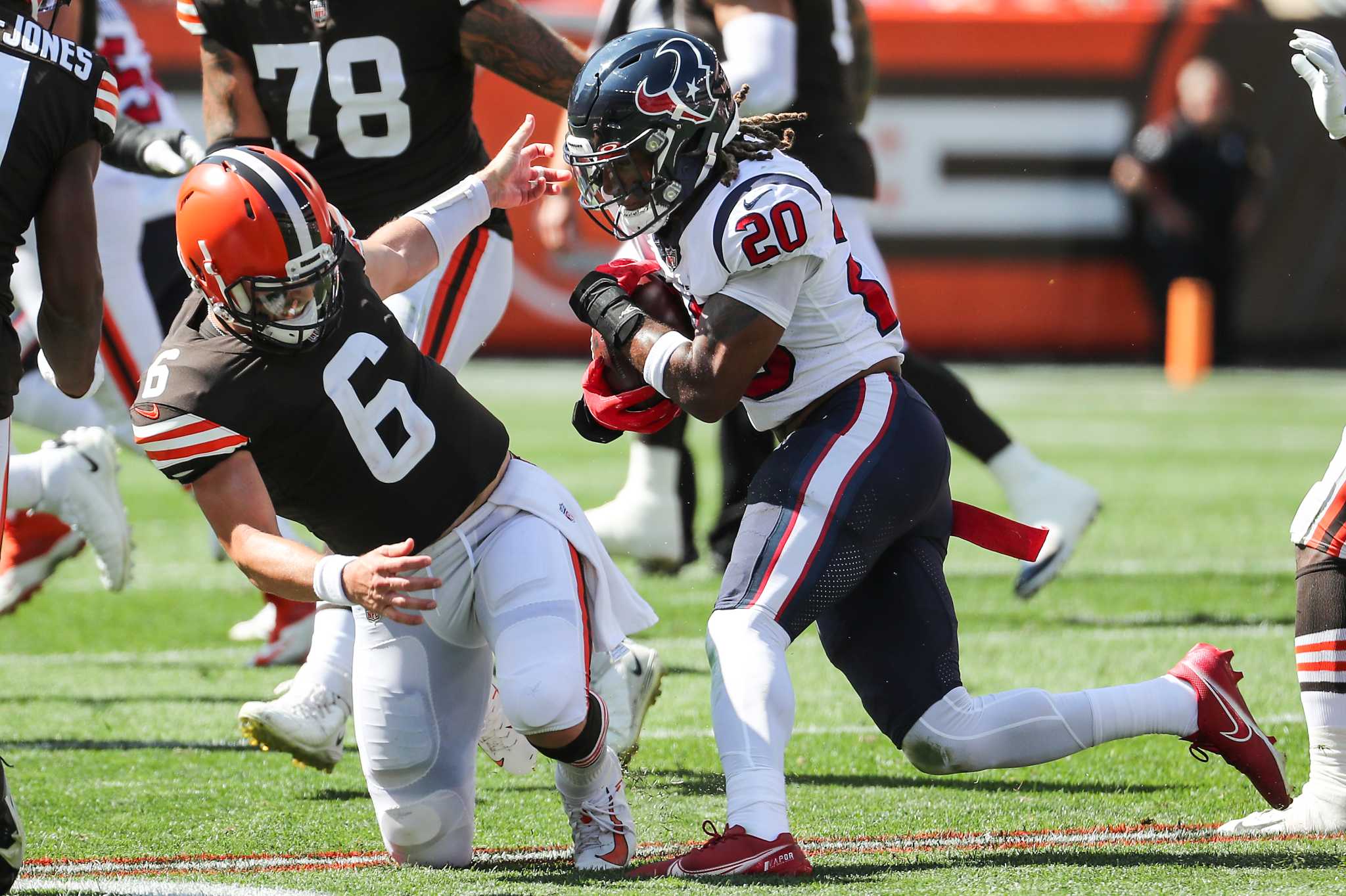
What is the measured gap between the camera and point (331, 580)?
279cm

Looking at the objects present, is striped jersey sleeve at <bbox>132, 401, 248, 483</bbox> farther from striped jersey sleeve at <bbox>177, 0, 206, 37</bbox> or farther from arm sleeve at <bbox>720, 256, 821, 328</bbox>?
striped jersey sleeve at <bbox>177, 0, 206, 37</bbox>

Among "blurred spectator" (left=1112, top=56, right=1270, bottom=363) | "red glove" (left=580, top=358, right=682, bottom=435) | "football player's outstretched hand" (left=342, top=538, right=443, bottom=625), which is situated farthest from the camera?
"blurred spectator" (left=1112, top=56, right=1270, bottom=363)

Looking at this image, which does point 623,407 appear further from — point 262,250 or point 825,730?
point 825,730

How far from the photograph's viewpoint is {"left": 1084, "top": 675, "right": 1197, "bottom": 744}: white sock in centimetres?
338

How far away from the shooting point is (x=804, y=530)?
10.5ft

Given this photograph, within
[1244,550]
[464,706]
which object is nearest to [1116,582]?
[1244,550]

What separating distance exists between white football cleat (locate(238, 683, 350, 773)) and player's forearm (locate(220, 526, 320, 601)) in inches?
31.8

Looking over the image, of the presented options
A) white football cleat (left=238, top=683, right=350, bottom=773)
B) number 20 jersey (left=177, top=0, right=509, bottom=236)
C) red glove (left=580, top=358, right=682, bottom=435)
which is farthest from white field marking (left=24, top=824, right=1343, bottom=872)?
number 20 jersey (left=177, top=0, right=509, bottom=236)

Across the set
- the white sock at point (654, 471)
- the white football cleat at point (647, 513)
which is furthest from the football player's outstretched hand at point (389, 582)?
the white sock at point (654, 471)

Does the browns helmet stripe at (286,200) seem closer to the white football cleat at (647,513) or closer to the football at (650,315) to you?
the football at (650,315)

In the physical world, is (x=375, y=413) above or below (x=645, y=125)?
below

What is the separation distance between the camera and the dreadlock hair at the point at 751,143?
11.0 feet

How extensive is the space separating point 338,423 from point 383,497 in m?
0.16

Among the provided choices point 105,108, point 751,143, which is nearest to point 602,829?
point 751,143
